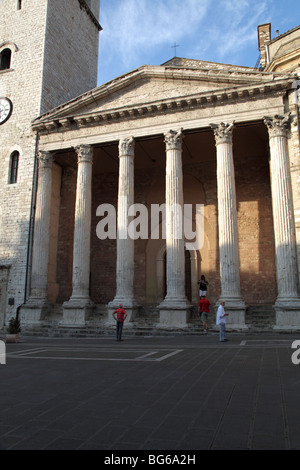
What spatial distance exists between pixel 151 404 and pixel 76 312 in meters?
12.7

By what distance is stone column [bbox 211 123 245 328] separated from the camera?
14.1 meters

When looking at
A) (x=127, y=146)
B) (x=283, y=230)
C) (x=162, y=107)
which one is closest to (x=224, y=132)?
(x=162, y=107)

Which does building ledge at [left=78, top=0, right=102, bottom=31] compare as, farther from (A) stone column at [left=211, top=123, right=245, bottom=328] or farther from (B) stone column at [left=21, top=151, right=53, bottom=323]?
(A) stone column at [left=211, top=123, right=245, bottom=328]

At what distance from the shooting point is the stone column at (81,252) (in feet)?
53.6

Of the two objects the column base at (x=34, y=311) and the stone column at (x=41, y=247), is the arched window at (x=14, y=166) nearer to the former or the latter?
the stone column at (x=41, y=247)

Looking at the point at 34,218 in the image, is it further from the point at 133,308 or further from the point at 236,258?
the point at 236,258

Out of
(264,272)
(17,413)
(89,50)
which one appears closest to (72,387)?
(17,413)

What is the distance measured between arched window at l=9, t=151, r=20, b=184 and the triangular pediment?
223cm

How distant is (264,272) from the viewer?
18781 millimetres

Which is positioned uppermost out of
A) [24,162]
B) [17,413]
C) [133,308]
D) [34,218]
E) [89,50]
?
[89,50]

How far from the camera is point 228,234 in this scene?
14.9 metres

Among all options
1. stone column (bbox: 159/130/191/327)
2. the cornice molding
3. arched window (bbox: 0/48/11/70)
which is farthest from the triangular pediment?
arched window (bbox: 0/48/11/70)

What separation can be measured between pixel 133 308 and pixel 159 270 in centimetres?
589

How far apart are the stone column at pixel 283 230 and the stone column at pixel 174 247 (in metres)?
3.68
